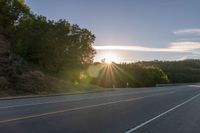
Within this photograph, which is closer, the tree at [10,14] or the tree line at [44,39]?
the tree line at [44,39]

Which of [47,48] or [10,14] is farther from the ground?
[10,14]

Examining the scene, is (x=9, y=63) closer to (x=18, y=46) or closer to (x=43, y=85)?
(x=43, y=85)

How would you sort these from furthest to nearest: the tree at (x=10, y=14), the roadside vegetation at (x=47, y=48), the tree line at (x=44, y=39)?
the tree at (x=10, y=14), the tree line at (x=44, y=39), the roadside vegetation at (x=47, y=48)

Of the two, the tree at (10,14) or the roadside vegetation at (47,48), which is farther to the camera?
the tree at (10,14)

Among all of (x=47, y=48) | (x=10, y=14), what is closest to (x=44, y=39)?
(x=47, y=48)

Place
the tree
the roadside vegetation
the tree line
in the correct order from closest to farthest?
the roadside vegetation → the tree line → the tree

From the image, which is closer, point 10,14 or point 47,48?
point 47,48

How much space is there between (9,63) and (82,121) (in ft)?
105

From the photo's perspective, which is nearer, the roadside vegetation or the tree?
the roadside vegetation

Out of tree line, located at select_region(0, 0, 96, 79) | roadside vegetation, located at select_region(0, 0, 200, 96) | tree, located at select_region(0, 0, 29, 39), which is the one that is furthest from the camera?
tree, located at select_region(0, 0, 29, 39)

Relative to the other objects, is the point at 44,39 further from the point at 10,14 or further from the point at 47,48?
the point at 10,14

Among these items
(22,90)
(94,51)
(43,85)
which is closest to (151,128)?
(22,90)

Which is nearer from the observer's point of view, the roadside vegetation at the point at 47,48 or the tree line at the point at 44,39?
the roadside vegetation at the point at 47,48

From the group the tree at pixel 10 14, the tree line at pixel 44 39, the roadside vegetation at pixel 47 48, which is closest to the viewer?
the roadside vegetation at pixel 47 48
